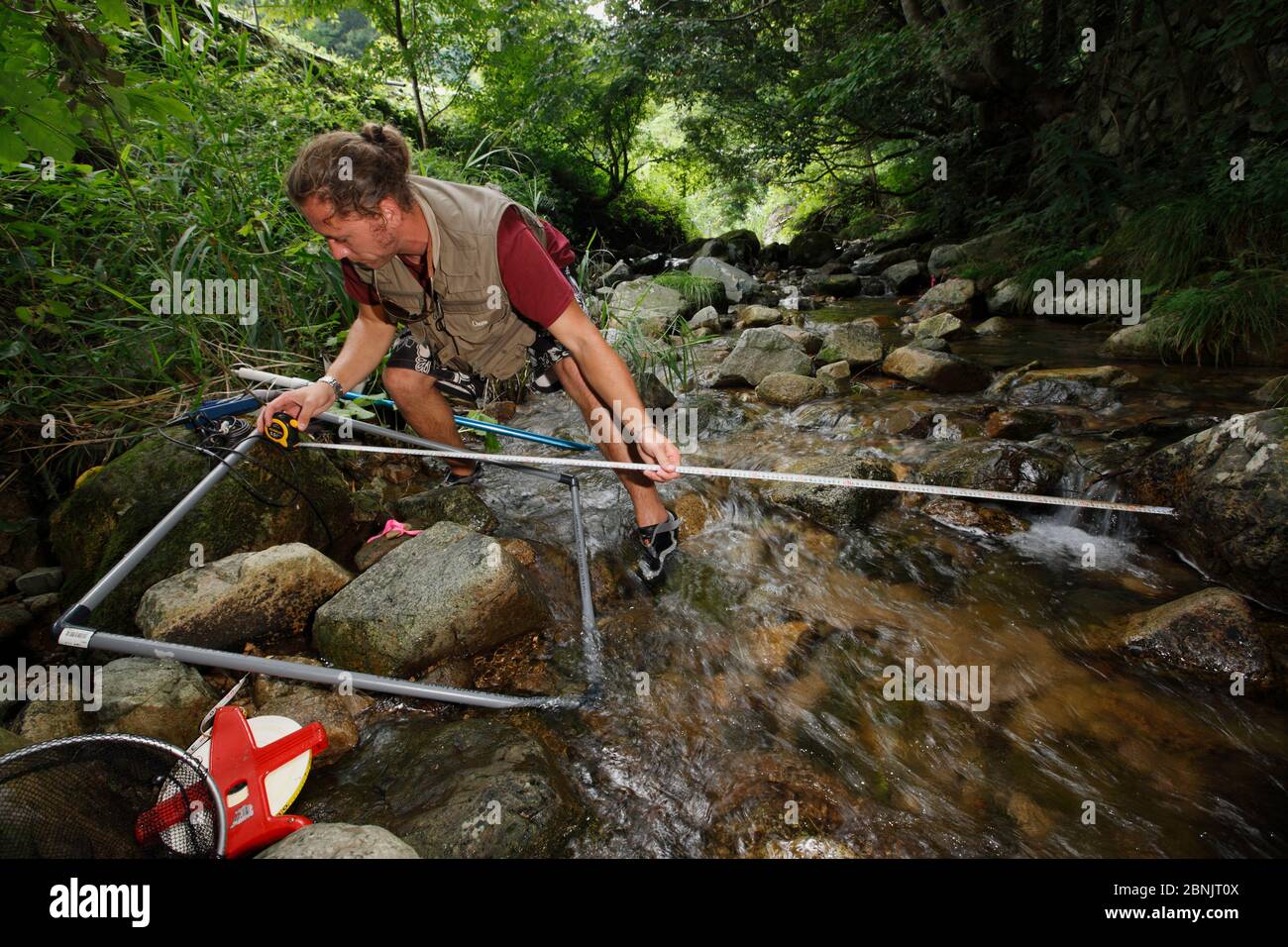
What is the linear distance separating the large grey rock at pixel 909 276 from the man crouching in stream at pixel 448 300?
1086 cm

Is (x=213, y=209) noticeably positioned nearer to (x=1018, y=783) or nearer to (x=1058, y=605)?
(x=1018, y=783)

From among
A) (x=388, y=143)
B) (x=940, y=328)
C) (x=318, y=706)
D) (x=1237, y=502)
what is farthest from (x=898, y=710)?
(x=940, y=328)

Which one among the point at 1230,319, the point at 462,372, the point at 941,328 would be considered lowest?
the point at 462,372

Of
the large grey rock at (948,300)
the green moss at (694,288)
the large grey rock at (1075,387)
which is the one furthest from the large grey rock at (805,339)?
the large grey rock at (948,300)

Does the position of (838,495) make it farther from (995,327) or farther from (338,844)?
(995,327)

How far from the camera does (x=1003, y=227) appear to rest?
10125 millimetres

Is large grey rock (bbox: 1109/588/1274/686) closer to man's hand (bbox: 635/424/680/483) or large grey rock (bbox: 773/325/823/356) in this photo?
man's hand (bbox: 635/424/680/483)

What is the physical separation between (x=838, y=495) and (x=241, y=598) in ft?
10.5

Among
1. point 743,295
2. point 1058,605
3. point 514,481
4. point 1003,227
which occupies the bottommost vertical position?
point 1058,605

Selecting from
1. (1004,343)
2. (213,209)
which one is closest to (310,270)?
(213,209)

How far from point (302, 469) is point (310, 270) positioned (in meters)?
1.66

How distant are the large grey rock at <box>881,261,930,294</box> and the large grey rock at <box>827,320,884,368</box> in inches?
238

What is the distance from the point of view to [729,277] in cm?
1171

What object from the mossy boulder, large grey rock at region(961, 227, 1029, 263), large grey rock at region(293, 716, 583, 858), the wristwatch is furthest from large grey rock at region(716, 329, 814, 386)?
large grey rock at region(961, 227, 1029, 263)
